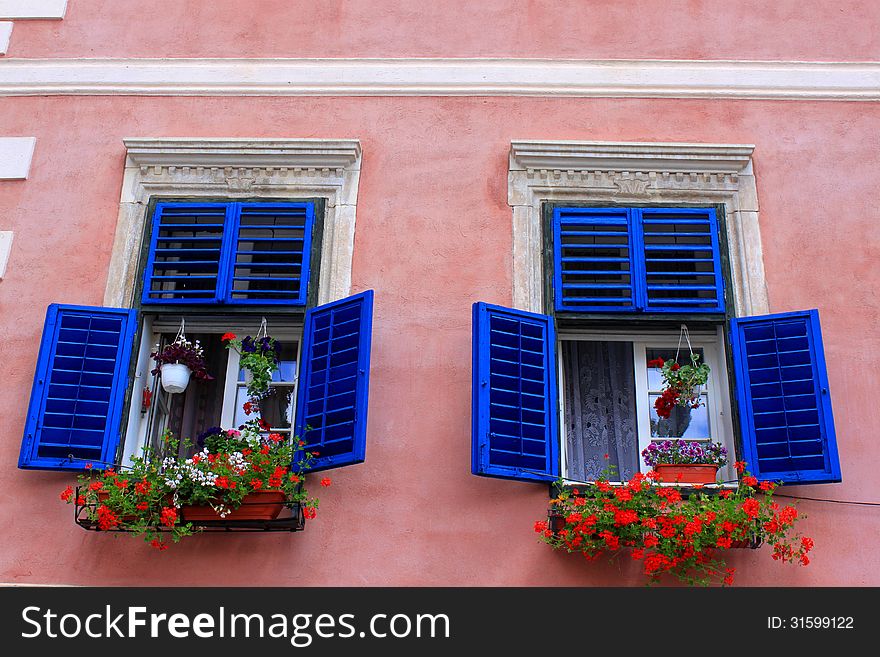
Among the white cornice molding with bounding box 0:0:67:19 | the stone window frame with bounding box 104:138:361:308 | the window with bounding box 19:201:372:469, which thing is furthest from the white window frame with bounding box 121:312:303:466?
the white cornice molding with bounding box 0:0:67:19

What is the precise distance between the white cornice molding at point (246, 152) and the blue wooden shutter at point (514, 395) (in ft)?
5.33

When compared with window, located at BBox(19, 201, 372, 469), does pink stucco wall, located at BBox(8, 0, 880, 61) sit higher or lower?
higher

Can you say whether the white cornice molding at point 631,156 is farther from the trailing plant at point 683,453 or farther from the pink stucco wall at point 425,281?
the trailing plant at point 683,453

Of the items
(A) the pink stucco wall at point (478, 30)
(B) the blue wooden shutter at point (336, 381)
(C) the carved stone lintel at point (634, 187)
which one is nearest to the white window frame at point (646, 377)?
(C) the carved stone lintel at point (634, 187)

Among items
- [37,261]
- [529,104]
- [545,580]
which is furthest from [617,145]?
[37,261]

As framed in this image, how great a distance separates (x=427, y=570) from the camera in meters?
7.21

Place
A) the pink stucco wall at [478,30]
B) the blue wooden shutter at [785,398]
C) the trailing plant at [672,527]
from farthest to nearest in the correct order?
the pink stucco wall at [478,30] → the blue wooden shutter at [785,398] → the trailing plant at [672,527]

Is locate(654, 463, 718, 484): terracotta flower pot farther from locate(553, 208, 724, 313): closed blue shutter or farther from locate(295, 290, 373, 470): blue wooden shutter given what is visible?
locate(295, 290, 373, 470): blue wooden shutter

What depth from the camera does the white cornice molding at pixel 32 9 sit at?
9242mm

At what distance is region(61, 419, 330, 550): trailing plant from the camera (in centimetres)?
700

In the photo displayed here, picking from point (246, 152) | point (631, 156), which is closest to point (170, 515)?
point (246, 152)

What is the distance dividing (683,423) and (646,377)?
0.39 meters

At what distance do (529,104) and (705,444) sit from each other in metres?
2.71

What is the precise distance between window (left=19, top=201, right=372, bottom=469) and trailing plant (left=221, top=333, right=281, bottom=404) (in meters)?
0.19
